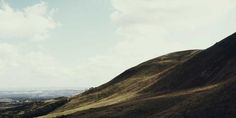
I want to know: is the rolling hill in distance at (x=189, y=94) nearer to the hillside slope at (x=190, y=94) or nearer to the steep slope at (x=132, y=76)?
the hillside slope at (x=190, y=94)

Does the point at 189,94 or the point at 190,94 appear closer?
the point at 190,94

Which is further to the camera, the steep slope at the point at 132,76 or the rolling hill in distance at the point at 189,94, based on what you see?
the steep slope at the point at 132,76

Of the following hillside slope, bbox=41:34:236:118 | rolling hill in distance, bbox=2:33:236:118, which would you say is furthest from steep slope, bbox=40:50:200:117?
hillside slope, bbox=41:34:236:118

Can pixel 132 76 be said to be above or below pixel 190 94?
above

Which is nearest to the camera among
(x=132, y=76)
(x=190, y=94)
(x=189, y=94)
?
(x=190, y=94)

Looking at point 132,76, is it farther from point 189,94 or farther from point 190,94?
point 190,94

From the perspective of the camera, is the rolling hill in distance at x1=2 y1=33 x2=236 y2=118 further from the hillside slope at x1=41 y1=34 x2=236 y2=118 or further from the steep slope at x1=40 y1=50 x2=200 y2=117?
the steep slope at x1=40 y1=50 x2=200 y2=117

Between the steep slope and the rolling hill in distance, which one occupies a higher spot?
the steep slope

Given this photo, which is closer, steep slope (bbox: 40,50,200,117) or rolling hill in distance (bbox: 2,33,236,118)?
rolling hill in distance (bbox: 2,33,236,118)

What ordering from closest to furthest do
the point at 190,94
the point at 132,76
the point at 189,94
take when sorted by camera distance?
the point at 190,94 → the point at 189,94 → the point at 132,76

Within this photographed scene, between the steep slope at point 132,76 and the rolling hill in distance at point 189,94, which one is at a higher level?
the steep slope at point 132,76

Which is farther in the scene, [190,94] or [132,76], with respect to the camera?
[132,76]

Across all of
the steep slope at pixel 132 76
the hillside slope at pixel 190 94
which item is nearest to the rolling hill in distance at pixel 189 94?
the hillside slope at pixel 190 94

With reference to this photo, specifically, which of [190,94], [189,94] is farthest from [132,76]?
[190,94]
